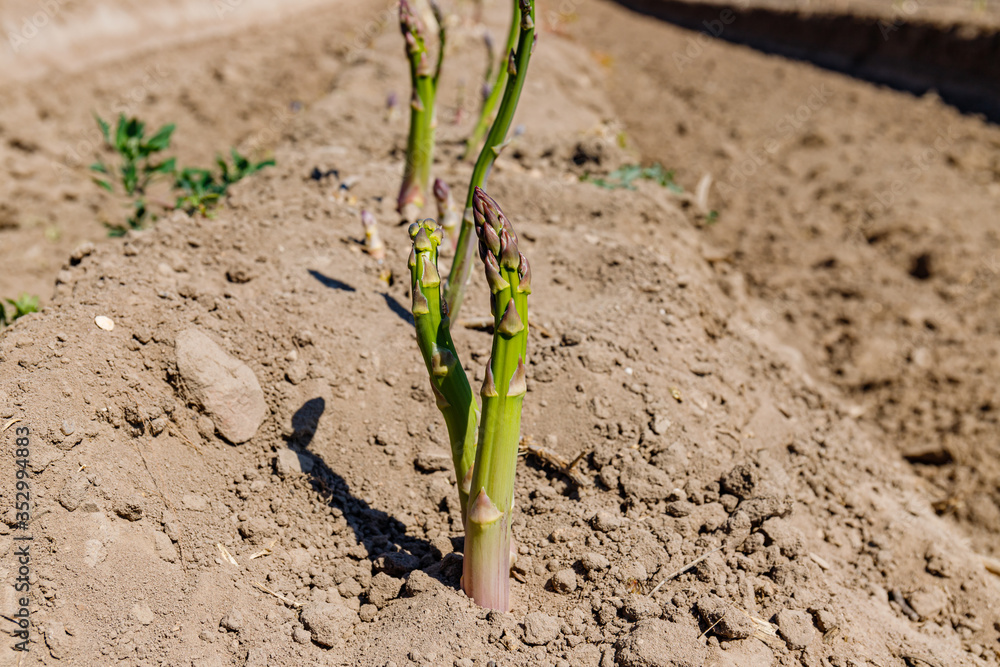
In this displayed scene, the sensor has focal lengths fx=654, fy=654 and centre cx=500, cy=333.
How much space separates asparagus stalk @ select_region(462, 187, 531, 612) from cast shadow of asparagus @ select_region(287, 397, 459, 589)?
17 centimetres

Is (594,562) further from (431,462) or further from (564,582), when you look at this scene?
(431,462)

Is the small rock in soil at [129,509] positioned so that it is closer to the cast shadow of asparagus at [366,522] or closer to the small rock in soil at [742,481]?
the cast shadow of asparagus at [366,522]

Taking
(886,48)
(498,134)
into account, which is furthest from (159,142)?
(886,48)

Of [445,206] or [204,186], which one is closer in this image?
[445,206]

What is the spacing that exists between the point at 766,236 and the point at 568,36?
21.8 ft

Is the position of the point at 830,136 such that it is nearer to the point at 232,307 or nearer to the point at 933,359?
the point at 933,359

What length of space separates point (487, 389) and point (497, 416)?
8 centimetres

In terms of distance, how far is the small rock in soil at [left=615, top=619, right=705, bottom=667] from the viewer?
1.66 meters

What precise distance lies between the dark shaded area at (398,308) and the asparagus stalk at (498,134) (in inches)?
9.9

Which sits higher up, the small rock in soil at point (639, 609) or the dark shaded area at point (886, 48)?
the dark shaded area at point (886, 48)

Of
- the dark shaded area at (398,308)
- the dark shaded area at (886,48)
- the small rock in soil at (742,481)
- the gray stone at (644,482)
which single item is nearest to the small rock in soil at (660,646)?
the gray stone at (644,482)

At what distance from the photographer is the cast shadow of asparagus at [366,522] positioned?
2000 millimetres

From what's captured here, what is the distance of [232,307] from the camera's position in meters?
2.51

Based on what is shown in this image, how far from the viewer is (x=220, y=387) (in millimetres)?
2219
